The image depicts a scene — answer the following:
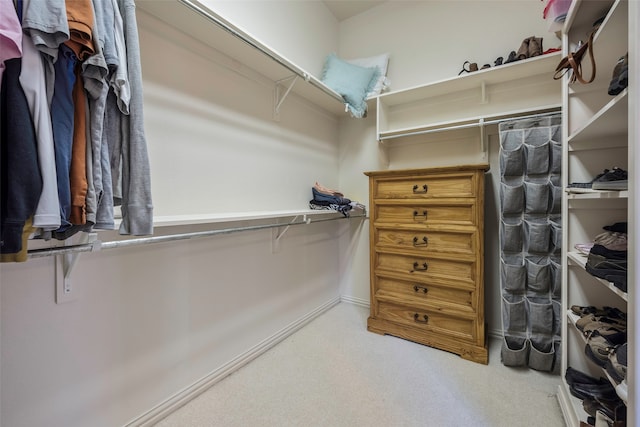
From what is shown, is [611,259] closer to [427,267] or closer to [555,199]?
[555,199]

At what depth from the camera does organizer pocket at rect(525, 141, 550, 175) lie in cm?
154

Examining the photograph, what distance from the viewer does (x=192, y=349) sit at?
1.44m

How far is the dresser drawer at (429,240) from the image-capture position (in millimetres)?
1744

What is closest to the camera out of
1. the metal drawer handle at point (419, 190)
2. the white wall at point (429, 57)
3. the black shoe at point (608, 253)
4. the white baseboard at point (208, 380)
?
the black shoe at point (608, 253)

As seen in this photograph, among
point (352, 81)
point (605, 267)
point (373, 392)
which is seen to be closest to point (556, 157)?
point (605, 267)

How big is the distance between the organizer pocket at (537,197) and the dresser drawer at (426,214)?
28 cm

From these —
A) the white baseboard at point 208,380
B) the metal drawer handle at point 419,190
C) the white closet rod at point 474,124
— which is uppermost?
the white closet rod at point 474,124

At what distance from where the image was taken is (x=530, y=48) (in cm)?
170

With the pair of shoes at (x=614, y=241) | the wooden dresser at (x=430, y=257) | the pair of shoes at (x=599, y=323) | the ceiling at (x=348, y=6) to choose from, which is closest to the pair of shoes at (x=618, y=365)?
the pair of shoes at (x=599, y=323)

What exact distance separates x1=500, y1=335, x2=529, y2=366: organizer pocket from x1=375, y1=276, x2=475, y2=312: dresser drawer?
0.83 feet

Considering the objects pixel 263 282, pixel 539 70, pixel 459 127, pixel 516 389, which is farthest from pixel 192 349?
pixel 539 70

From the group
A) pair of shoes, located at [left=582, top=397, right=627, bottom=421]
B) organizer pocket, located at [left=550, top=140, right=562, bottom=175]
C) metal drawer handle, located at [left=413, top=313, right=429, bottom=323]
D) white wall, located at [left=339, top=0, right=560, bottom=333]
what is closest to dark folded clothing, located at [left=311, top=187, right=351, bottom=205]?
white wall, located at [left=339, top=0, right=560, bottom=333]

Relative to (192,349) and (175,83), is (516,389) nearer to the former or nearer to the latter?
(192,349)

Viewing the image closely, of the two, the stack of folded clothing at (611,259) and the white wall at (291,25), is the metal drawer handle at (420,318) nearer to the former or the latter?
the stack of folded clothing at (611,259)
